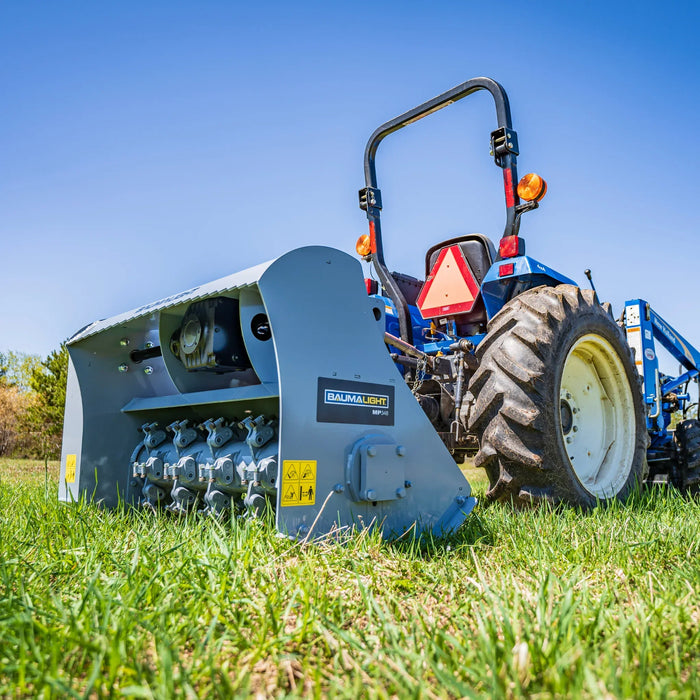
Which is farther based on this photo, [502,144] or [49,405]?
[49,405]

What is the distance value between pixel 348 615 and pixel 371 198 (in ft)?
12.0

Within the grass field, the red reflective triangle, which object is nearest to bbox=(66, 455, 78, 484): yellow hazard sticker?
the grass field

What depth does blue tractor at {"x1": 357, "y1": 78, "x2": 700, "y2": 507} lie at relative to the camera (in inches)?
121

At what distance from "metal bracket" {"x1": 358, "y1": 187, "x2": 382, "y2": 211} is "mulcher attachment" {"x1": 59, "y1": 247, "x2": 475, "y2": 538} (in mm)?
2096

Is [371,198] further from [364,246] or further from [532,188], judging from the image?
[532,188]

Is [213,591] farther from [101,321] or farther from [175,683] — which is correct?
[101,321]

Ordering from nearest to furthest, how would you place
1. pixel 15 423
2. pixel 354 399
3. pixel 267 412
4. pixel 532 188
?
pixel 354 399
pixel 267 412
pixel 532 188
pixel 15 423

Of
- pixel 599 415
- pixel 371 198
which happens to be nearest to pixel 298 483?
pixel 599 415

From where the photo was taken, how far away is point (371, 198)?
489 cm

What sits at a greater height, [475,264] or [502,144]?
[502,144]

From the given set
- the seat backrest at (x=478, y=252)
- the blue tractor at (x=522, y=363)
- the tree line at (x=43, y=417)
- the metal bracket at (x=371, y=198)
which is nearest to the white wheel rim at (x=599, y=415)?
the blue tractor at (x=522, y=363)

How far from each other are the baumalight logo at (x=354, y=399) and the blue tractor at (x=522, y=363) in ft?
2.13

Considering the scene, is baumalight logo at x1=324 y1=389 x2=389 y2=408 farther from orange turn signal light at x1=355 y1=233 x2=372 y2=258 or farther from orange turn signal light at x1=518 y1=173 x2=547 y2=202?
orange turn signal light at x1=355 y1=233 x2=372 y2=258

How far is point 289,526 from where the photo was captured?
229 centimetres
